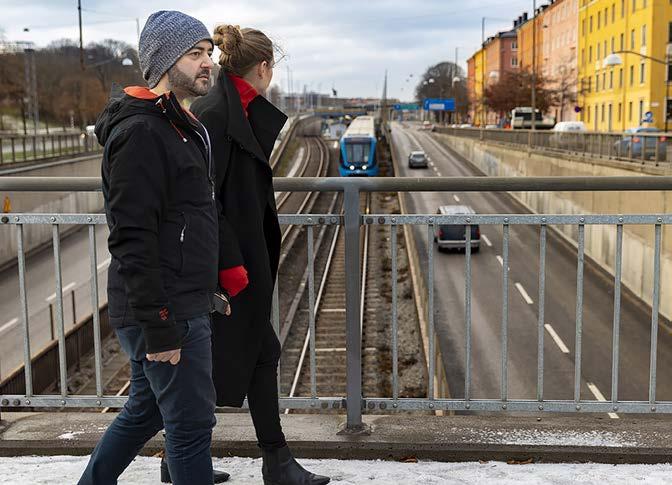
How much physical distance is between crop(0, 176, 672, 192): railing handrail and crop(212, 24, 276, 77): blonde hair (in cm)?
78

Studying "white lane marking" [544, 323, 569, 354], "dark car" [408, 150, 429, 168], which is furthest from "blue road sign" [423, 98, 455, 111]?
"white lane marking" [544, 323, 569, 354]

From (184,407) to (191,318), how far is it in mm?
270

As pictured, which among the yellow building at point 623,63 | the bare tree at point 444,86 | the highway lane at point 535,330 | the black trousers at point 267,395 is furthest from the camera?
the bare tree at point 444,86

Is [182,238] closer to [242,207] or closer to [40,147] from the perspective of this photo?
[242,207]

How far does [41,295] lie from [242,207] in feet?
87.8

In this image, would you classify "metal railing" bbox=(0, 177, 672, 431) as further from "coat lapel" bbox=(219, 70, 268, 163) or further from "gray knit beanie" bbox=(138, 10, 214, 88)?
"gray knit beanie" bbox=(138, 10, 214, 88)

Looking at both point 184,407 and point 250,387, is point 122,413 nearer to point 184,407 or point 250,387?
point 184,407

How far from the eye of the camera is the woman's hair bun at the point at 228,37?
303 cm

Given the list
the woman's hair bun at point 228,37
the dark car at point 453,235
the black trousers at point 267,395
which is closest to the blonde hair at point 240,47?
the woman's hair bun at point 228,37

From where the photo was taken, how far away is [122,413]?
2.78 metres

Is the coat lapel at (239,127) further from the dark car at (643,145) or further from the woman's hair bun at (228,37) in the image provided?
the dark car at (643,145)

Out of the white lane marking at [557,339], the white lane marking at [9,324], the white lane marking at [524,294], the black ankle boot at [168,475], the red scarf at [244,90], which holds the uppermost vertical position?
the red scarf at [244,90]

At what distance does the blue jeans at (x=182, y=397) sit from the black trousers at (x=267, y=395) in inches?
→ 22.8

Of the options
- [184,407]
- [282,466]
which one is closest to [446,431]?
[282,466]
